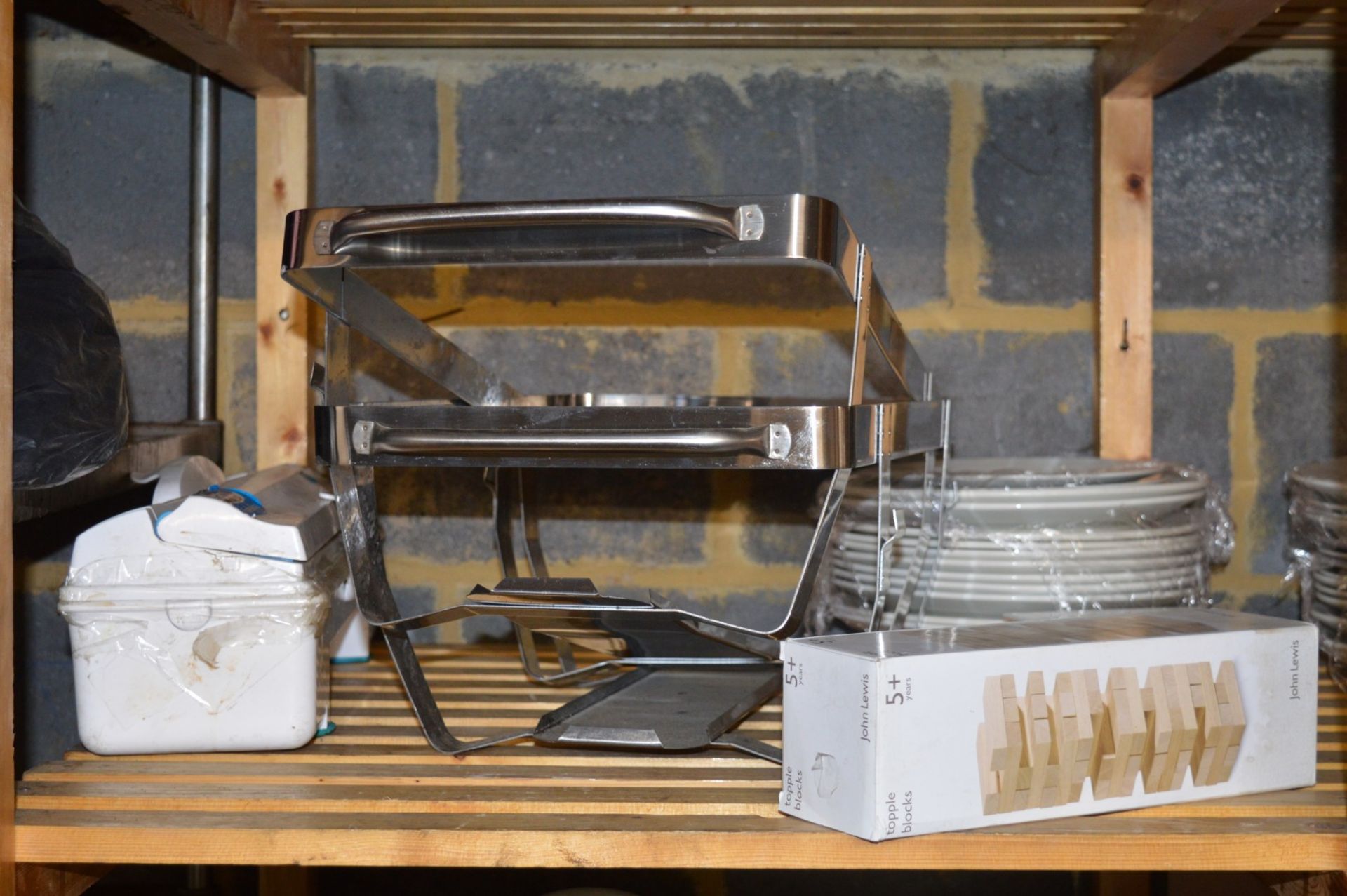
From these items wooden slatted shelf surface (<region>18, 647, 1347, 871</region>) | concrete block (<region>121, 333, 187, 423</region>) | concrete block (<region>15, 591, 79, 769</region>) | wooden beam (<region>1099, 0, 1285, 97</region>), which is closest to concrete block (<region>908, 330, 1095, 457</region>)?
wooden beam (<region>1099, 0, 1285, 97</region>)

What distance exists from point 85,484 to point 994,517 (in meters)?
0.80

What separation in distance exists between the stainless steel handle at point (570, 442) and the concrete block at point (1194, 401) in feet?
2.35

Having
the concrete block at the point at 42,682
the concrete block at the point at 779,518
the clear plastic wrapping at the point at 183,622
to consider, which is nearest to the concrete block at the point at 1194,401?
the concrete block at the point at 779,518

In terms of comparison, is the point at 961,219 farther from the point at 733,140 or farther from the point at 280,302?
the point at 280,302

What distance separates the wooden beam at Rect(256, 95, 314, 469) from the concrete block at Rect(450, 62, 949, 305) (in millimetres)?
177

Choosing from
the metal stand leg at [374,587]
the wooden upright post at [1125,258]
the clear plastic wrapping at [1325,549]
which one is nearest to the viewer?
the metal stand leg at [374,587]

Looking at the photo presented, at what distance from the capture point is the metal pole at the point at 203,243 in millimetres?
1327

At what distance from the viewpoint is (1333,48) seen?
1328 millimetres

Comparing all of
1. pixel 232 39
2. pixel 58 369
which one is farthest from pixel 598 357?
pixel 58 369

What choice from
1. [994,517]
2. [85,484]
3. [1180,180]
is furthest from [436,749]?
[1180,180]

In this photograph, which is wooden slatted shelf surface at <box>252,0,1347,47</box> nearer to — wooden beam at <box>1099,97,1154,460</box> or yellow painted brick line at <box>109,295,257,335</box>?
wooden beam at <box>1099,97,1154,460</box>

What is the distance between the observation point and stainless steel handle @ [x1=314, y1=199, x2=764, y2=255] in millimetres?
773

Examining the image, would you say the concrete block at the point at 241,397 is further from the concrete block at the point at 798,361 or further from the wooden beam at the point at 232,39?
the concrete block at the point at 798,361

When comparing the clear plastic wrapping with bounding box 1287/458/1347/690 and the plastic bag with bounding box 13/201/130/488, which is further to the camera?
the clear plastic wrapping with bounding box 1287/458/1347/690
